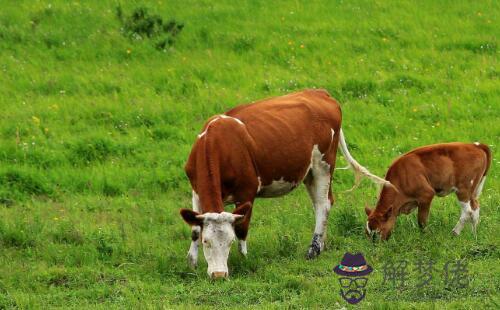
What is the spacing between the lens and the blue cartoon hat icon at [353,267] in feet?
33.6

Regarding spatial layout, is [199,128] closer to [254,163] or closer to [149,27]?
[149,27]

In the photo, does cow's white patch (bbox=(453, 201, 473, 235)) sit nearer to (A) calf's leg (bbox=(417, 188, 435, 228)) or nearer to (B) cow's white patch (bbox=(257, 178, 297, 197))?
(A) calf's leg (bbox=(417, 188, 435, 228))

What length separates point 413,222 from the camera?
1273cm

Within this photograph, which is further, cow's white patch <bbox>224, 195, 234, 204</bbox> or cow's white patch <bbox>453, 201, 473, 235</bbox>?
cow's white patch <bbox>453, 201, 473, 235</bbox>

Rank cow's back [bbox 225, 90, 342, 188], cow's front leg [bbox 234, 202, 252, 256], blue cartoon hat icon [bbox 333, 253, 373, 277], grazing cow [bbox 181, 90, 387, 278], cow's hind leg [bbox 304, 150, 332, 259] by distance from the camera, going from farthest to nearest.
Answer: cow's hind leg [bbox 304, 150, 332, 259] < cow's back [bbox 225, 90, 342, 188] < cow's front leg [bbox 234, 202, 252, 256] < grazing cow [bbox 181, 90, 387, 278] < blue cartoon hat icon [bbox 333, 253, 373, 277]

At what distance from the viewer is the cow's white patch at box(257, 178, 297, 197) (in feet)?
38.8

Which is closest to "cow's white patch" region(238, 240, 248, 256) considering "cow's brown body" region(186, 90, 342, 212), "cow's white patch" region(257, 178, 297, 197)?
"cow's brown body" region(186, 90, 342, 212)

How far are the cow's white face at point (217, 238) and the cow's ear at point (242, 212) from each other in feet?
0.19

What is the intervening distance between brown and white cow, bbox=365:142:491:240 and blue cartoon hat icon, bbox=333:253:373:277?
45.9 inches

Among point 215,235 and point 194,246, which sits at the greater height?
point 215,235

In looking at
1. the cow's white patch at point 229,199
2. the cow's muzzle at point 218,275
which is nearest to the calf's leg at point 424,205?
the cow's white patch at point 229,199

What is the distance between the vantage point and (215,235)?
34.6ft

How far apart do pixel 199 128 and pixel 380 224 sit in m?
5.66

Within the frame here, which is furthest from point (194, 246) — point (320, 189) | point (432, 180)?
point (432, 180)
